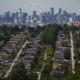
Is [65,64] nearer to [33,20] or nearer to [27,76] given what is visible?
[27,76]

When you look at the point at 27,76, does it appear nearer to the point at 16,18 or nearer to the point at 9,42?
the point at 9,42

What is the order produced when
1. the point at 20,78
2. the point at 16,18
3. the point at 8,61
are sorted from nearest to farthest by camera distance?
the point at 20,78 → the point at 8,61 → the point at 16,18

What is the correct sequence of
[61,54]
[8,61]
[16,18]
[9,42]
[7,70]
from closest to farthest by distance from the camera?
[7,70] → [8,61] → [61,54] → [9,42] → [16,18]

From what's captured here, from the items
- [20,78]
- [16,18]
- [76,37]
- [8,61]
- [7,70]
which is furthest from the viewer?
[16,18]

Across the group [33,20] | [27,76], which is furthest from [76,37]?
[33,20]

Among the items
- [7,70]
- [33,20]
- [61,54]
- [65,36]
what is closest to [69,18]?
[33,20]

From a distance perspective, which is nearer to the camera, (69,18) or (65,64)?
(65,64)

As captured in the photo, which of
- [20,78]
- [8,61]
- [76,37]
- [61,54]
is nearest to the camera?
[20,78]

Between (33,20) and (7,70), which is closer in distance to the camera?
(7,70)
